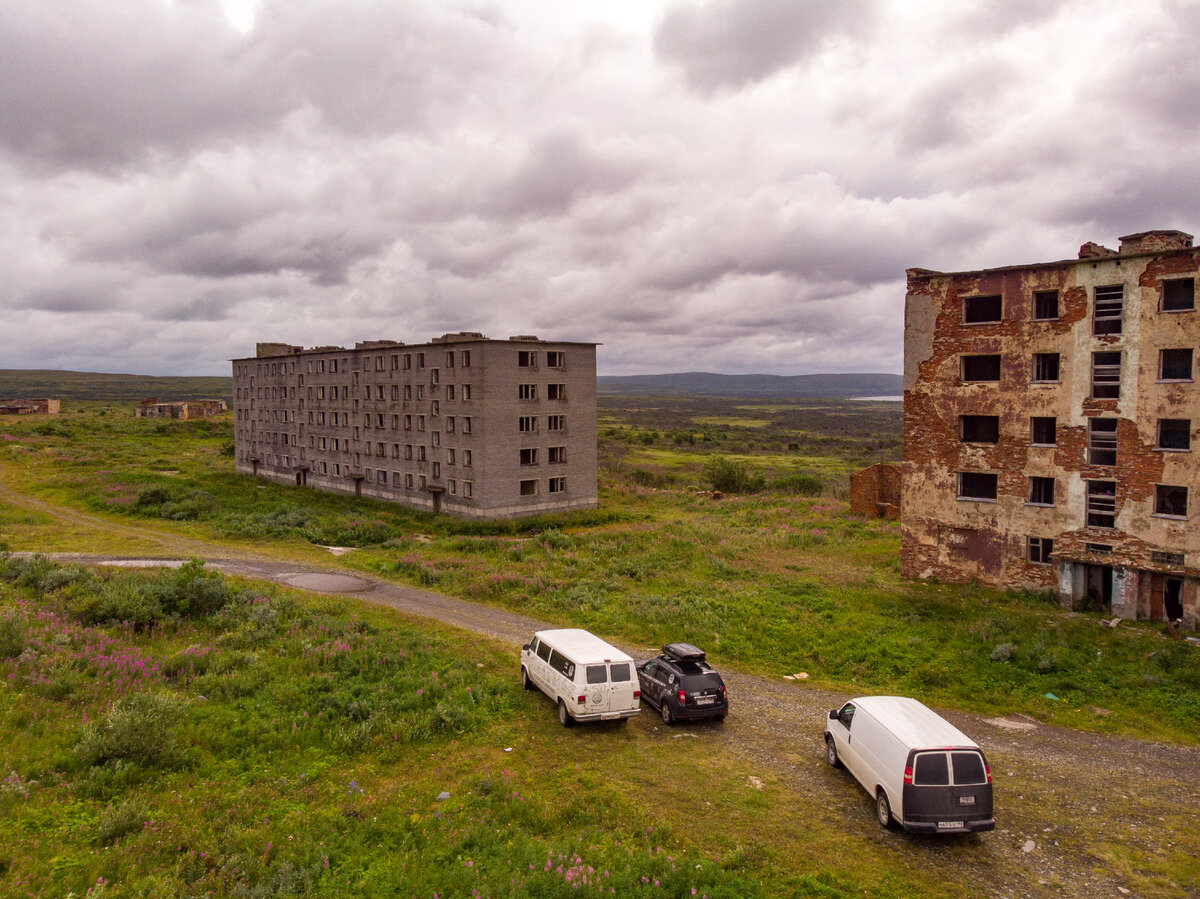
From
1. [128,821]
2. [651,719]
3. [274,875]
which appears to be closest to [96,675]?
[128,821]

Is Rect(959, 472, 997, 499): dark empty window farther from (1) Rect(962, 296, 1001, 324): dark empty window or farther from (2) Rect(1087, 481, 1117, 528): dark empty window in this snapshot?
(1) Rect(962, 296, 1001, 324): dark empty window

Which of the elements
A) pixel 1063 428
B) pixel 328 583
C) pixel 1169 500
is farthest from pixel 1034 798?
pixel 328 583

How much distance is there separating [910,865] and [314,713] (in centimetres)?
1304

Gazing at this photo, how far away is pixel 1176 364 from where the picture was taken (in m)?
26.4

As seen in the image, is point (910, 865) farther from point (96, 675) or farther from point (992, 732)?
point (96, 675)

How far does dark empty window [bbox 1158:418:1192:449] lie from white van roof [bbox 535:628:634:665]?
74.1 ft

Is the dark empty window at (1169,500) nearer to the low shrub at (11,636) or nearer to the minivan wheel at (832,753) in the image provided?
the minivan wheel at (832,753)

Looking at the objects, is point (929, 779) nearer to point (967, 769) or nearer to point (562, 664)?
point (967, 769)

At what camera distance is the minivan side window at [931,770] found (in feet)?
42.4

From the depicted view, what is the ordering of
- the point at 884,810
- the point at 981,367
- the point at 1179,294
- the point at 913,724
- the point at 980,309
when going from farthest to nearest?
the point at 981,367
the point at 980,309
the point at 1179,294
the point at 913,724
the point at 884,810

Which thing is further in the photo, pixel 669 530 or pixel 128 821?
pixel 669 530

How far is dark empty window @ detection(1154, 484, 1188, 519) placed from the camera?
86.4 feet

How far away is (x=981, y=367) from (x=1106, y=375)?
4.80m

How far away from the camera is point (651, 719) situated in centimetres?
1897
